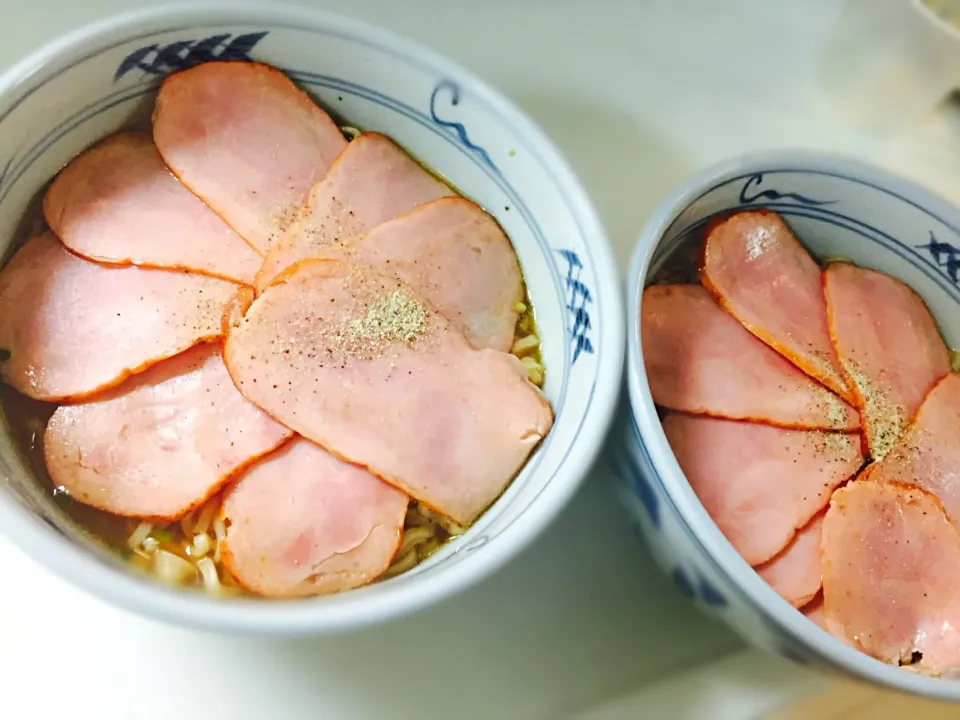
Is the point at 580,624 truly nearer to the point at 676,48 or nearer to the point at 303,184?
the point at 303,184

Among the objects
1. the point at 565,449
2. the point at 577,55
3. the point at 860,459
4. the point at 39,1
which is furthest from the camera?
the point at 577,55

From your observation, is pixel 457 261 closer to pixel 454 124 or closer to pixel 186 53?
pixel 454 124

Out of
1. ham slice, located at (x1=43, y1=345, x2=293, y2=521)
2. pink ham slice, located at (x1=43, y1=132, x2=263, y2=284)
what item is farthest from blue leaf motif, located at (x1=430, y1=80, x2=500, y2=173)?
ham slice, located at (x1=43, y1=345, x2=293, y2=521)

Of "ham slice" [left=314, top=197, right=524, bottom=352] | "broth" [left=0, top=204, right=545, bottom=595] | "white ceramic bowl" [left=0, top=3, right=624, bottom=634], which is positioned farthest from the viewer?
"ham slice" [left=314, top=197, right=524, bottom=352]

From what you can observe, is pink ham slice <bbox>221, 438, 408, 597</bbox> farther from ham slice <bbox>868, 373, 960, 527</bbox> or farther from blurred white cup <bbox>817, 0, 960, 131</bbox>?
blurred white cup <bbox>817, 0, 960, 131</bbox>

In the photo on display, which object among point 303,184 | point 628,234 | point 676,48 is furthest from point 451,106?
point 676,48

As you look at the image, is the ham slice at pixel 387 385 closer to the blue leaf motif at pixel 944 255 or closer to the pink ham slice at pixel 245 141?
the pink ham slice at pixel 245 141
